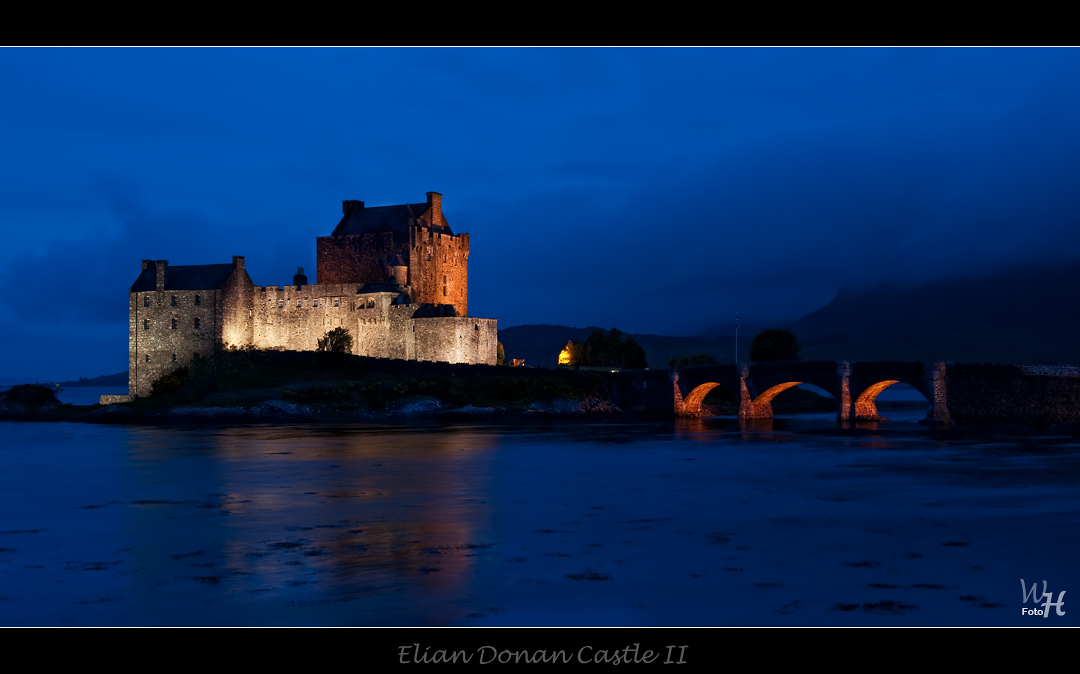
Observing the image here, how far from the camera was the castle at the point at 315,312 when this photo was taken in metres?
80.8

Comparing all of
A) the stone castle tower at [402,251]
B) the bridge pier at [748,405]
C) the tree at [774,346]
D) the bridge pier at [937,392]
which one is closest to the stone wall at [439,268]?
the stone castle tower at [402,251]

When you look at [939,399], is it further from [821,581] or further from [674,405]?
[821,581]

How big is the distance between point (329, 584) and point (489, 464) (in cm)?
2419

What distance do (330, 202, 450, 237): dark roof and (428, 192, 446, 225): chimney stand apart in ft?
2.46

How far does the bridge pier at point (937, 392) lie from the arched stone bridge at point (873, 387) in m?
0.06

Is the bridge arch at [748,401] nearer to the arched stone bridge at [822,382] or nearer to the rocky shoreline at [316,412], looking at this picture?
the arched stone bridge at [822,382]

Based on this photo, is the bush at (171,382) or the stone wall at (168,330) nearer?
the bush at (171,382)

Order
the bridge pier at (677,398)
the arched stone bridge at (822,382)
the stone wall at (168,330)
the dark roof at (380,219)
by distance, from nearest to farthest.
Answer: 1. the arched stone bridge at (822,382)
2. the bridge pier at (677,398)
3. the stone wall at (168,330)
4. the dark roof at (380,219)

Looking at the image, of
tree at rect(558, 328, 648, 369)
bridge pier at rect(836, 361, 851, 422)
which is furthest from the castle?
bridge pier at rect(836, 361, 851, 422)

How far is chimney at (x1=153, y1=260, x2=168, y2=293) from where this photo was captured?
81.8 metres

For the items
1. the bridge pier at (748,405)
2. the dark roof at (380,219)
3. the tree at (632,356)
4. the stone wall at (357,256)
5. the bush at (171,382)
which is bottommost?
the bridge pier at (748,405)

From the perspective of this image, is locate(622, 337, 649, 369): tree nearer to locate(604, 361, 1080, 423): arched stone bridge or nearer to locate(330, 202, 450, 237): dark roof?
locate(604, 361, 1080, 423): arched stone bridge

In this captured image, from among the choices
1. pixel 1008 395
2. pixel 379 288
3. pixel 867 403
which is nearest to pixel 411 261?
pixel 379 288

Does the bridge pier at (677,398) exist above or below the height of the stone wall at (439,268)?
below
